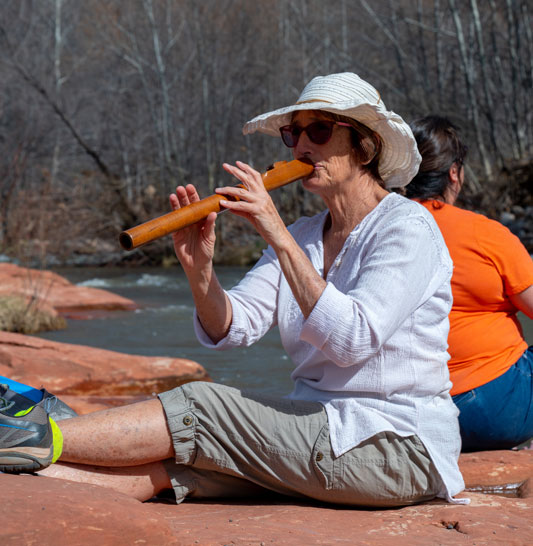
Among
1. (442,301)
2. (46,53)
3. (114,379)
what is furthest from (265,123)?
(46,53)

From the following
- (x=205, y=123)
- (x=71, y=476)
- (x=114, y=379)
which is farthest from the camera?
(x=205, y=123)

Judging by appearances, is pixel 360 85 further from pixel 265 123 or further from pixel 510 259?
pixel 510 259

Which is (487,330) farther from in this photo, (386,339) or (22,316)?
(22,316)

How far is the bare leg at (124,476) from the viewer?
199cm

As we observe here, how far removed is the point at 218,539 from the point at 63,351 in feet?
10.3

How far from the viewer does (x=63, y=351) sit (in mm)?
4734

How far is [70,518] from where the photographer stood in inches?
65.1

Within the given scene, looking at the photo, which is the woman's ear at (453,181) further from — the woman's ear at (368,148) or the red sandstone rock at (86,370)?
the red sandstone rock at (86,370)

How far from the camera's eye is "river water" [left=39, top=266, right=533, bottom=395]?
554 cm

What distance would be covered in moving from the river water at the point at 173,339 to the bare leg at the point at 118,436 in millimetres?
2915

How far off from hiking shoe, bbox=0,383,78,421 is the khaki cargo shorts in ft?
1.04

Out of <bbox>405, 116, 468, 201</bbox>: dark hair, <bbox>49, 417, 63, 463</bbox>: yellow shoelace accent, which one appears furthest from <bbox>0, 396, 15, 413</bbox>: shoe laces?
<bbox>405, 116, 468, 201</bbox>: dark hair

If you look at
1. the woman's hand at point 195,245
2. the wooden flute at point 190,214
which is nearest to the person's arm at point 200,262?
the woman's hand at point 195,245

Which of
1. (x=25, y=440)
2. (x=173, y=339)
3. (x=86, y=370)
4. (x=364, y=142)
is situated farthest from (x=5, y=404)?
(x=173, y=339)
